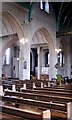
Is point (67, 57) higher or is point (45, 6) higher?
point (45, 6)

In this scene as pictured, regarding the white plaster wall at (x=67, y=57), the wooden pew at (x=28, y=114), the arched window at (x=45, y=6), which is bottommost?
the wooden pew at (x=28, y=114)

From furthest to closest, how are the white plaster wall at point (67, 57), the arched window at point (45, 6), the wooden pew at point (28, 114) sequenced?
the white plaster wall at point (67, 57), the arched window at point (45, 6), the wooden pew at point (28, 114)

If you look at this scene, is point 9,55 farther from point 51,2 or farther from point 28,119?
point 28,119

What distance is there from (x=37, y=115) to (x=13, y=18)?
877 centimetres

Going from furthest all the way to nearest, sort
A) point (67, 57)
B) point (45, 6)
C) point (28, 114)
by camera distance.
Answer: point (67, 57), point (45, 6), point (28, 114)

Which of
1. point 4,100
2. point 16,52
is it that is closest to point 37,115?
point 4,100

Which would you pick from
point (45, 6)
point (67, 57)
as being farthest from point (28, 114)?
point (67, 57)

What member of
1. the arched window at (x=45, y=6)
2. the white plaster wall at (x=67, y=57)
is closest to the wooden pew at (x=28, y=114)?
the arched window at (x=45, y=6)

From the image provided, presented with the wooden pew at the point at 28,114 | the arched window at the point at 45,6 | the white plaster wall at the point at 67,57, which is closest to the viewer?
the wooden pew at the point at 28,114

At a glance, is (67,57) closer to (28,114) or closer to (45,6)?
(45,6)

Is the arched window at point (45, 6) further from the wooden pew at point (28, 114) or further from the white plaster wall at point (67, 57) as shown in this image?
the wooden pew at point (28, 114)

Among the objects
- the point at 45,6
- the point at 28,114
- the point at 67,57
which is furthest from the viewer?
the point at 67,57

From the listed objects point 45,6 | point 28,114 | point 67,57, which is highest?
point 45,6

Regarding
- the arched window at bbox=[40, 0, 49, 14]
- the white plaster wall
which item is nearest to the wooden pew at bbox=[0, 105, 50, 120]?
the arched window at bbox=[40, 0, 49, 14]
